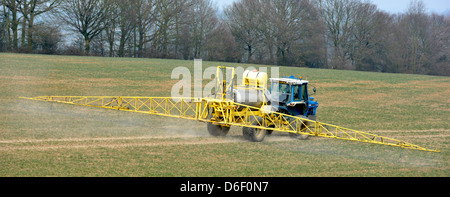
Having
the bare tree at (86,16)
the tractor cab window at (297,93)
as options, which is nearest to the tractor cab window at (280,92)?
the tractor cab window at (297,93)

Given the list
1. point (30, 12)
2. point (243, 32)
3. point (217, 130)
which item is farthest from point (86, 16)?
point (217, 130)

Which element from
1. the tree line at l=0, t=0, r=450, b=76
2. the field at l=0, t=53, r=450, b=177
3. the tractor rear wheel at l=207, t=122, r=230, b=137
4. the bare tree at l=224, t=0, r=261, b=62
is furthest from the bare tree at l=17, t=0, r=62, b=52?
the tractor rear wheel at l=207, t=122, r=230, b=137

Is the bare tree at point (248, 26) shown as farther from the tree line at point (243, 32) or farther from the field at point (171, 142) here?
the field at point (171, 142)

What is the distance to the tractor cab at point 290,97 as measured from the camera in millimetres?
17859

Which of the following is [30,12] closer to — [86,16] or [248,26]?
[86,16]

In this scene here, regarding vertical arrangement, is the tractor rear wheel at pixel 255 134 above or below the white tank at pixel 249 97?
below

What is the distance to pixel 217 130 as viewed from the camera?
1808 centimetres

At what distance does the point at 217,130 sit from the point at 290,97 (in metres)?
3.18

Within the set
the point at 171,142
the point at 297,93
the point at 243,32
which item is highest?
the point at 243,32

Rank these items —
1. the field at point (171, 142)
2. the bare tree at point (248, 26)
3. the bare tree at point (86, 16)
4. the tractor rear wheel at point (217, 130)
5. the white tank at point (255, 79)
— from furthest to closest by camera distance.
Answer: the bare tree at point (248, 26) < the bare tree at point (86, 16) < the tractor rear wheel at point (217, 130) < the white tank at point (255, 79) < the field at point (171, 142)

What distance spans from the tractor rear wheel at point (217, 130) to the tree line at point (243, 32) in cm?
4314

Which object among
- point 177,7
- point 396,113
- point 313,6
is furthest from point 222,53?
point 396,113

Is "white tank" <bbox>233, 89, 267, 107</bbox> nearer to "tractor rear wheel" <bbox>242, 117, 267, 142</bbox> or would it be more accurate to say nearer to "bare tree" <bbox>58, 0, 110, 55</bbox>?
"tractor rear wheel" <bbox>242, 117, 267, 142</bbox>

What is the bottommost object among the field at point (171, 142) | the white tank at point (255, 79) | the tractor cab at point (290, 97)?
the field at point (171, 142)
